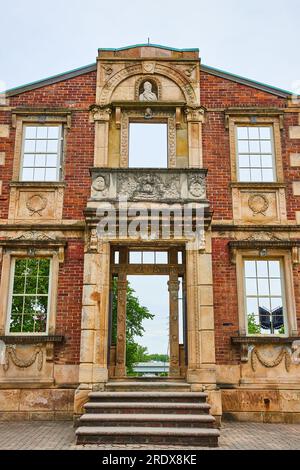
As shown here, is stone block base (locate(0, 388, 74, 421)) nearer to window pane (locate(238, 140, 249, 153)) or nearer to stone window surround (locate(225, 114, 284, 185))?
stone window surround (locate(225, 114, 284, 185))

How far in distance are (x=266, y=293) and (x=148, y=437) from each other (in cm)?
455

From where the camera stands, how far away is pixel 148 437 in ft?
24.4

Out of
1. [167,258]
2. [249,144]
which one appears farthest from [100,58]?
[167,258]

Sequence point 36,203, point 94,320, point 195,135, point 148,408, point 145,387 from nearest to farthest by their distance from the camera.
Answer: point 148,408
point 145,387
point 94,320
point 36,203
point 195,135

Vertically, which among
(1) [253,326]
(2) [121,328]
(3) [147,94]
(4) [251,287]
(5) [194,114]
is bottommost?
(2) [121,328]

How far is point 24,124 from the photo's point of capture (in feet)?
38.0

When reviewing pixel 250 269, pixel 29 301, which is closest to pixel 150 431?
pixel 250 269

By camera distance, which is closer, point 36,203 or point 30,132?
point 36,203

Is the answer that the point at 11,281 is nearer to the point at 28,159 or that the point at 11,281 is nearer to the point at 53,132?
the point at 28,159

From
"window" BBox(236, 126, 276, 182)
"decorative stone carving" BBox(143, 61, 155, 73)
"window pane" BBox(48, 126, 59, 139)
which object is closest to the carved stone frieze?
"window" BBox(236, 126, 276, 182)

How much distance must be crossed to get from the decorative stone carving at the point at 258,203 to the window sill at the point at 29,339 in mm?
5299

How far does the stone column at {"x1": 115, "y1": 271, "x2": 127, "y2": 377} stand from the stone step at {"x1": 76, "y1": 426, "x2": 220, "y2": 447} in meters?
2.70

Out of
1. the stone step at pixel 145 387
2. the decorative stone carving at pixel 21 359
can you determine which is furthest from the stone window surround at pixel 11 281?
the stone step at pixel 145 387
